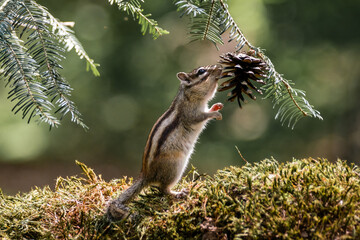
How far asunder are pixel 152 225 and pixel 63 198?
0.48 meters

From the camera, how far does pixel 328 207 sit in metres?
1.26

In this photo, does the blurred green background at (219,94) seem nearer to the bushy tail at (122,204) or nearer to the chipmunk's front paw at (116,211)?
the bushy tail at (122,204)

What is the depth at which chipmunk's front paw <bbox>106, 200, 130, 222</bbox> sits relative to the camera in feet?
5.01

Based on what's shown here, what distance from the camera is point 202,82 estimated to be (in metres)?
2.43

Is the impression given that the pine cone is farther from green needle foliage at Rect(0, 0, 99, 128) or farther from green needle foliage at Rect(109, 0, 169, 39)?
green needle foliage at Rect(0, 0, 99, 128)

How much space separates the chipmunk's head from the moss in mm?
824

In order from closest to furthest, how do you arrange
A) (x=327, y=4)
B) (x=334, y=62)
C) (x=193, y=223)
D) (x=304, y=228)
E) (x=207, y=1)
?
(x=304, y=228)
(x=193, y=223)
(x=207, y=1)
(x=327, y=4)
(x=334, y=62)

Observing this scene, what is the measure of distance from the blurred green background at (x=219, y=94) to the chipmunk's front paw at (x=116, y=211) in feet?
14.3

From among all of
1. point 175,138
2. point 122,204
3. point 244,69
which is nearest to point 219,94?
point 175,138

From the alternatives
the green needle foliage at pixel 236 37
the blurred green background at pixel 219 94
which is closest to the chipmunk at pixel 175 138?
the green needle foliage at pixel 236 37

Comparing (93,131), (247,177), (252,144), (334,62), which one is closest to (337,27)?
(334,62)

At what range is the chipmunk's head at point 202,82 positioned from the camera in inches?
95.3

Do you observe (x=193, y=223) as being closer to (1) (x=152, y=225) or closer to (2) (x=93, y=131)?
(1) (x=152, y=225)

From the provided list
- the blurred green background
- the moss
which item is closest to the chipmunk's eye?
the moss
